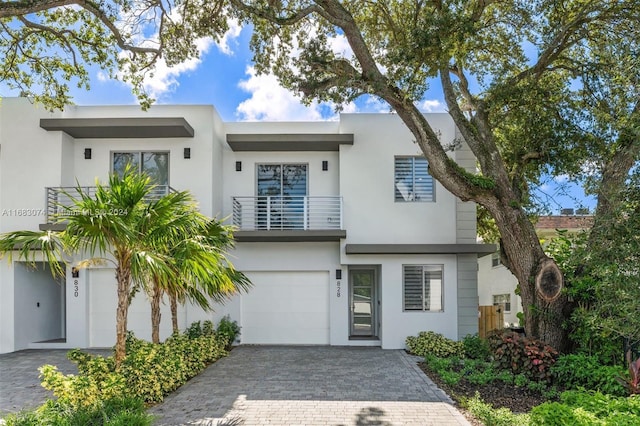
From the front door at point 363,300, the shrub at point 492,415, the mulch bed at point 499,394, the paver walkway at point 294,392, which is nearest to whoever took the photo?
the shrub at point 492,415

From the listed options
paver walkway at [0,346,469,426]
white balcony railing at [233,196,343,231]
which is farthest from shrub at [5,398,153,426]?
white balcony railing at [233,196,343,231]

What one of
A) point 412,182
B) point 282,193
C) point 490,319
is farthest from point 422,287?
point 282,193

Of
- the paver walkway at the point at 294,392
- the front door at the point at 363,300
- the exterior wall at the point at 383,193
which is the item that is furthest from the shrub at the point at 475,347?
the front door at the point at 363,300

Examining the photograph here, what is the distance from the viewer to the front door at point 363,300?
1434 cm

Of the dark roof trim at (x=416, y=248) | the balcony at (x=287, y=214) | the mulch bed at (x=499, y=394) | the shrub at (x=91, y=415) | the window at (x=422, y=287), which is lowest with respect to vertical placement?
the mulch bed at (x=499, y=394)

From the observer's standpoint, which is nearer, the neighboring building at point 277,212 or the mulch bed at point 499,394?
the mulch bed at point 499,394

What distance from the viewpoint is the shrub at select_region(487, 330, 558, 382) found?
8070 mm

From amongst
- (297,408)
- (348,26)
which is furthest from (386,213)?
(297,408)

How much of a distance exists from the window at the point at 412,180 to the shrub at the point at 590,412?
812 centimetres

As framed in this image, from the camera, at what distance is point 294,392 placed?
26.0 feet

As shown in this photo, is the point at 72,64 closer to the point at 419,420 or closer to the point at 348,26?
the point at 348,26

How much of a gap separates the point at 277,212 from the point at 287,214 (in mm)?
327

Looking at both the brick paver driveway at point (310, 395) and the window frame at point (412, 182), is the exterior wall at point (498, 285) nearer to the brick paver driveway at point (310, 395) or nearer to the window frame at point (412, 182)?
the window frame at point (412, 182)

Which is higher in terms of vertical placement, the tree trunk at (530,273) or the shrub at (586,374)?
the tree trunk at (530,273)
